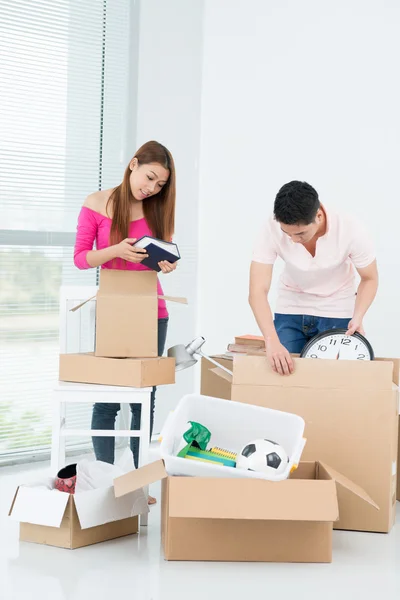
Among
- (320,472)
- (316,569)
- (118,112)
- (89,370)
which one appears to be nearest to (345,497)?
(320,472)

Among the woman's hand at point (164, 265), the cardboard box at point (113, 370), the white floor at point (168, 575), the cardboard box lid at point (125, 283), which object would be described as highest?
the woman's hand at point (164, 265)

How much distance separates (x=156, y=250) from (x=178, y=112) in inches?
63.5

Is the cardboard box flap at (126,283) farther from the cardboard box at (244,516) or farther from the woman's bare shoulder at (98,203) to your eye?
the cardboard box at (244,516)

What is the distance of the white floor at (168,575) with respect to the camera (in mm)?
1755

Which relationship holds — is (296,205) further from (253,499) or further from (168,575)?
(168,575)

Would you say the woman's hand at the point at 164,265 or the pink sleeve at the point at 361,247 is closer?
the woman's hand at the point at 164,265

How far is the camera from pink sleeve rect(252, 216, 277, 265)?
96.3 inches

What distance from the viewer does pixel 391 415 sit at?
2238 mm

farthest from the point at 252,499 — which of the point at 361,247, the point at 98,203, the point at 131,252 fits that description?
the point at 98,203

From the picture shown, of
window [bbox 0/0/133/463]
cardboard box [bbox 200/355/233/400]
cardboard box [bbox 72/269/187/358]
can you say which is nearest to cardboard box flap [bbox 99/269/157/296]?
cardboard box [bbox 72/269/187/358]

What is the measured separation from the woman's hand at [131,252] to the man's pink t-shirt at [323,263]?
416 millimetres

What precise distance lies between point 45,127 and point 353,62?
132 centimetres

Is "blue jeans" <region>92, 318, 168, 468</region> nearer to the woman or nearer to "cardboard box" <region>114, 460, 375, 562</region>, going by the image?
the woman

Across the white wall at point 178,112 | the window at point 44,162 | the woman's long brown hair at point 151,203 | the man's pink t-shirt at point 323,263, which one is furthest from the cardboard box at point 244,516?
the white wall at point 178,112
